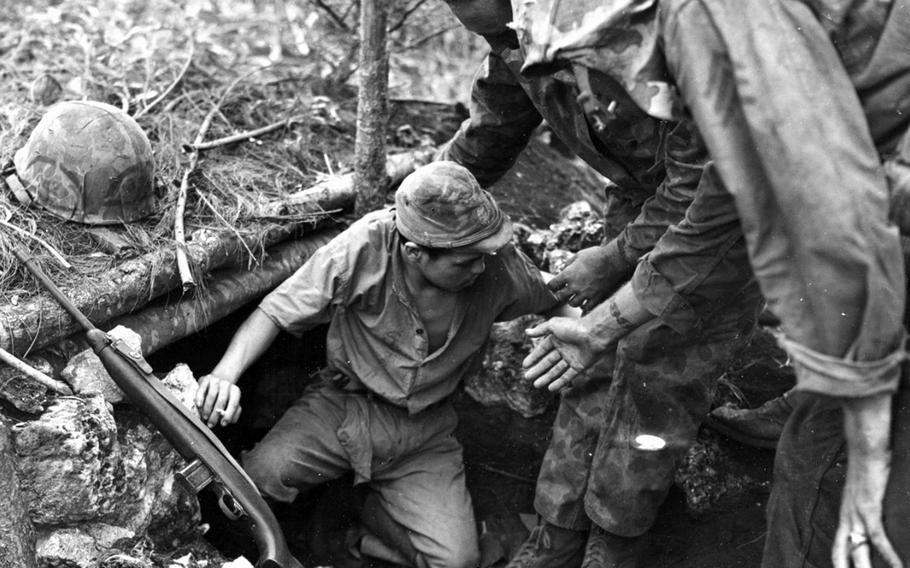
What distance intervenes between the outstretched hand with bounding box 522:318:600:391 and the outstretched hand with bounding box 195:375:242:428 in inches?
41.7

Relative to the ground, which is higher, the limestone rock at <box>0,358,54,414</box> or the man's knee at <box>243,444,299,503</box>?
the limestone rock at <box>0,358,54,414</box>

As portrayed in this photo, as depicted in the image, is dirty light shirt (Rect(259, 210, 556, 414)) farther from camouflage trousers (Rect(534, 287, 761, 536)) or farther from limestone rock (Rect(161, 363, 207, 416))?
camouflage trousers (Rect(534, 287, 761, 536))

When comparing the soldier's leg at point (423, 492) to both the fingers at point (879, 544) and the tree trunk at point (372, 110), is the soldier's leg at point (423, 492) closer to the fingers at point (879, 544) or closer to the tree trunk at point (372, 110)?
the tree trunk at point (372, 110)

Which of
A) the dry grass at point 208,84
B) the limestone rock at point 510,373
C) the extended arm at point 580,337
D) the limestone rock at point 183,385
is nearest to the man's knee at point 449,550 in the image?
the limestone rock at point 510,373

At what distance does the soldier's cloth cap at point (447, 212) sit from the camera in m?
3.44

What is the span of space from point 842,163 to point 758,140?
163 mm

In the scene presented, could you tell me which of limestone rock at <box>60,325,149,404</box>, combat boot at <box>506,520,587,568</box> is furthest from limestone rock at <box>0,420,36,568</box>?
combat boot at <box>506,520,587,568</box>

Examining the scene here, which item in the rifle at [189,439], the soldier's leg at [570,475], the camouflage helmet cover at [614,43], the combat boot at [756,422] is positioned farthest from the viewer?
the combat boot at [756,422]

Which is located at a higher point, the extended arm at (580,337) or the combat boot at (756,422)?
the extended arm at (580,337)

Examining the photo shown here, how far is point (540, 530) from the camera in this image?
153 inches

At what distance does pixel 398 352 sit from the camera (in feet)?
12.9

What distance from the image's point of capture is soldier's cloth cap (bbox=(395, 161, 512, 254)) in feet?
11.3

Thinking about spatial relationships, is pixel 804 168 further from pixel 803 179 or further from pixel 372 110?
pixel 372 110

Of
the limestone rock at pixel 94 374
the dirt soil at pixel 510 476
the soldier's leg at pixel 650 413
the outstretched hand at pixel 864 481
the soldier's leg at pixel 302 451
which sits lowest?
the dirt soil at pixel 510 476
